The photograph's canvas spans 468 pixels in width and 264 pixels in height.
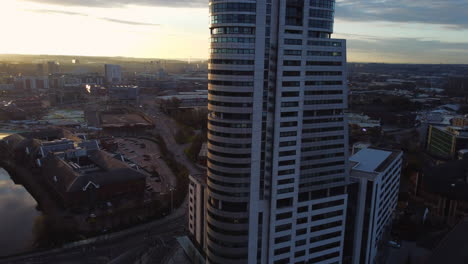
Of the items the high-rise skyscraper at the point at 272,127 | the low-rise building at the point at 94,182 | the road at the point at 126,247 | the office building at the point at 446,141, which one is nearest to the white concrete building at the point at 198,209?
the road at the point at 126,247

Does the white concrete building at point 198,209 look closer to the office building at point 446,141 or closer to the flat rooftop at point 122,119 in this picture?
the office building at point 446,141

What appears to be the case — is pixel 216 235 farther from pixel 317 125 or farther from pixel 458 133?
pixel 458 133

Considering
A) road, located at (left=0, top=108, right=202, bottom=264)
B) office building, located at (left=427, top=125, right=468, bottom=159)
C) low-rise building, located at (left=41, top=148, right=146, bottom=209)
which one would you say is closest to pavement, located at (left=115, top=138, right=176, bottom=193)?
low-rise building, located at (left=41, top=148, right=146, bottom=209)

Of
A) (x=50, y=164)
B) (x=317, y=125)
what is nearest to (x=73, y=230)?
(x=50, y=164)

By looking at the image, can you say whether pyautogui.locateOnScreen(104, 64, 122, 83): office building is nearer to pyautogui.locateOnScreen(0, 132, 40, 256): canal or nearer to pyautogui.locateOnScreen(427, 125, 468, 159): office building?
pyautogui.locateOnScreen(0, 132, 40, 256): canal

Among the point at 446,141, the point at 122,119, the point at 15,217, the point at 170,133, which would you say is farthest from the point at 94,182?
the point at 122,119

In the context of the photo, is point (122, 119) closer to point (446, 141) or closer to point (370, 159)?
point (446, 141)

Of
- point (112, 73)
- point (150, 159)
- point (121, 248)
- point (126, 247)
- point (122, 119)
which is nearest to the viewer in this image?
point (121, 248)
